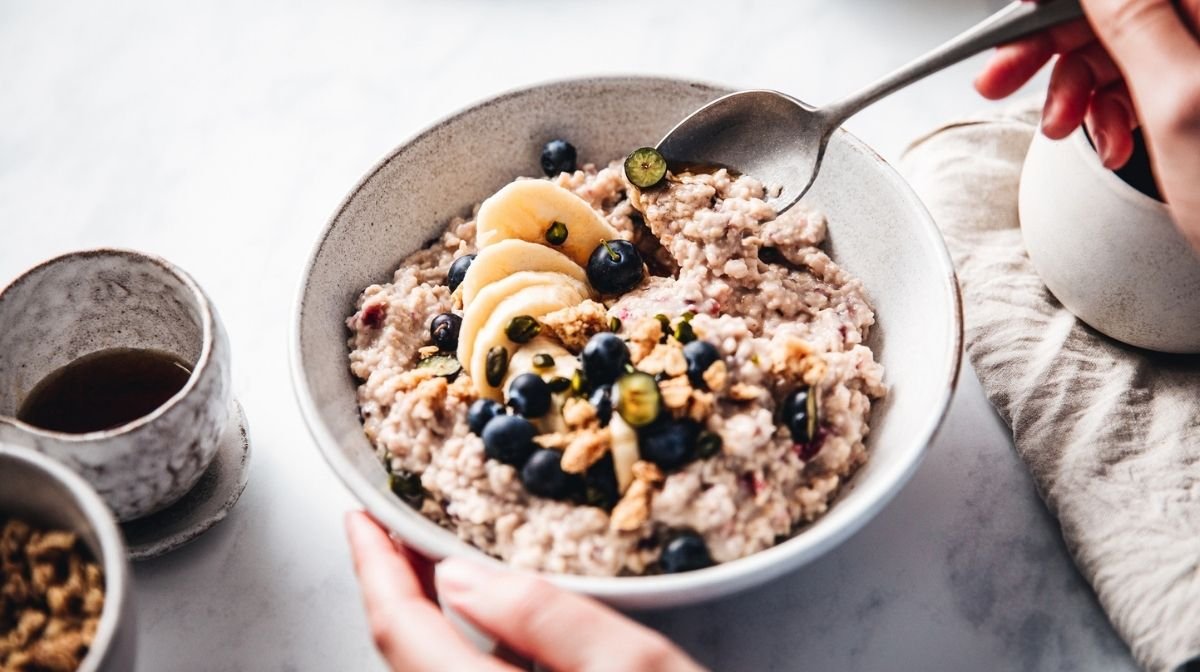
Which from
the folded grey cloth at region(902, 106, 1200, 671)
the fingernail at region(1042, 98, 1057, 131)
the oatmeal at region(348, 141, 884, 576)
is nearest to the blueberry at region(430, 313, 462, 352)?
the oatmeal at region(348, 141, 884, 576)

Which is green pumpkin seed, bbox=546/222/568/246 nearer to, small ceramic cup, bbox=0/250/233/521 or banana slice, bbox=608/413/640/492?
banana slice, bbox=608/413/640/492

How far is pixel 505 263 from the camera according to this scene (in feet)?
4.43

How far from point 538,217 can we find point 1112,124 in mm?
822

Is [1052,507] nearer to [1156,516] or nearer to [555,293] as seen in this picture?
[1156,516]

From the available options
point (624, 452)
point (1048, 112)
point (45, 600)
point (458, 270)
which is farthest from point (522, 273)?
point (1048, 112)

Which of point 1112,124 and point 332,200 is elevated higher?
point 1112,124

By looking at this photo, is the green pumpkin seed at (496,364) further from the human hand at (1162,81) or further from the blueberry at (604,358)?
the human hand at (1162,81)

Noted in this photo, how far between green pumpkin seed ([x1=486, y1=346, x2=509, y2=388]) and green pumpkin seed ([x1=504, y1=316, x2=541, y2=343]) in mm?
23

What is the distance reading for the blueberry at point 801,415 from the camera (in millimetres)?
1176

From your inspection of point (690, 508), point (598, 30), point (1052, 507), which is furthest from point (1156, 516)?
point (598, 30)

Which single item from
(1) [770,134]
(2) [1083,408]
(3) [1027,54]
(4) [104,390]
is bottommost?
(2) [1083,408]

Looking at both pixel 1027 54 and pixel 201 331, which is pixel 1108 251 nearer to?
pixel 1027 54

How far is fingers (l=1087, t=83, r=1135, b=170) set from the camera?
1330 millimetres

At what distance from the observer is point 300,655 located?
1265mm
